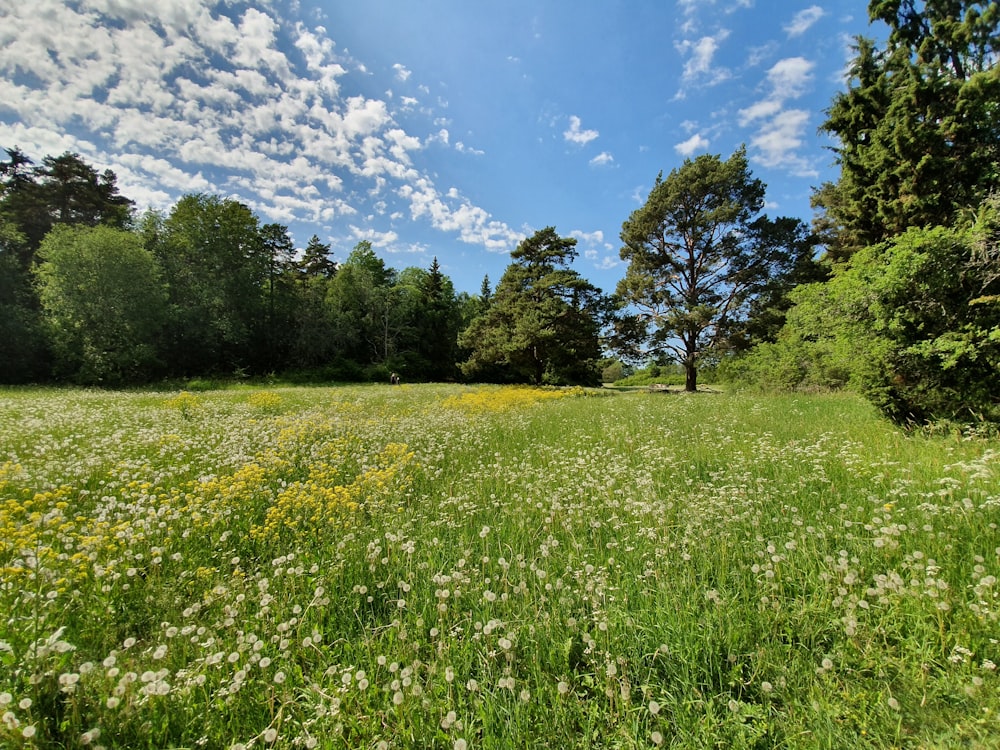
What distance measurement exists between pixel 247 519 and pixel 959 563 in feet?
19.8

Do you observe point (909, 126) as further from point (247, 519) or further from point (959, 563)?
point (247, 519)

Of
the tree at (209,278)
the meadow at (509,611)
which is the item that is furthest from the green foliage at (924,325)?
the tree at (209,278)

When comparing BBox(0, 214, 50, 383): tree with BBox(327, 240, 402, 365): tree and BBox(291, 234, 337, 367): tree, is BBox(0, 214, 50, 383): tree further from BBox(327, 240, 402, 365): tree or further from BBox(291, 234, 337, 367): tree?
BBox(327, 240, 402, 365): tree

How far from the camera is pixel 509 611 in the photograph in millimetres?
2418

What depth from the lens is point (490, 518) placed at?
3.81m

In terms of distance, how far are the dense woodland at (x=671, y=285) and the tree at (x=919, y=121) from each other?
0.18 ft

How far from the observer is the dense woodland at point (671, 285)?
6.52 metres

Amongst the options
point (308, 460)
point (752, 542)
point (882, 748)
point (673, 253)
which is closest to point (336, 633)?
point (882, 748)

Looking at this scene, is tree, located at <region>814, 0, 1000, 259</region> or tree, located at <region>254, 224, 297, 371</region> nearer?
tree, located at <region>814, 0, 1000, 259</region>

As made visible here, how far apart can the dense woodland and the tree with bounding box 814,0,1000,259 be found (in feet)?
0.18

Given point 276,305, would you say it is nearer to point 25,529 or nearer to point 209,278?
point 209,278

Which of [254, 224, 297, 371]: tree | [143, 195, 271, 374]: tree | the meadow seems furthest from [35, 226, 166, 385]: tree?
the meadow

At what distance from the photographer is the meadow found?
5.55 ft

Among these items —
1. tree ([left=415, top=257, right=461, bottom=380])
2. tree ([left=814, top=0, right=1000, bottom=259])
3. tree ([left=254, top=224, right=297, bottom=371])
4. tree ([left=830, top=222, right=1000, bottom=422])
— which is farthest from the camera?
tree ([left=415, top=257, right=461, bottom=380])
